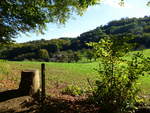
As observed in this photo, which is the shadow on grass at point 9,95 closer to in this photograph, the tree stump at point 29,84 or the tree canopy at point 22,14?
the tree stump at point 29,84

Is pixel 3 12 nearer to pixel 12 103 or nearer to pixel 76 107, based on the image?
pixel 12 103

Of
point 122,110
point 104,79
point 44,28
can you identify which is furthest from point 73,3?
point 122,110

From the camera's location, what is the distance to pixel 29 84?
22.1 ft

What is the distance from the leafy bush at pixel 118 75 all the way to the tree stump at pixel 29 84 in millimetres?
2731

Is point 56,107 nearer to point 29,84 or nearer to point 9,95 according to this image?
point 29,84

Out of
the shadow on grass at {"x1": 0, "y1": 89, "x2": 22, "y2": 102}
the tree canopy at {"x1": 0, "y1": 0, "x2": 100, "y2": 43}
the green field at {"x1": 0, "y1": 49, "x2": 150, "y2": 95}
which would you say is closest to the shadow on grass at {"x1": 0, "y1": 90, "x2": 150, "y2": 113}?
the shadow on grass at {"x1": 0, "y1": 89, "x2": 22, "y2": 102}

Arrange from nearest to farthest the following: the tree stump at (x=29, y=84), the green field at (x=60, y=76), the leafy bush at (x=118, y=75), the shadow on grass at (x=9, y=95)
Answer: the leafy bush at (x=118, y=75)
the shadow on grass at (x=9, y=95)
the tree stump at (x=29, y=84)
the green field at (x=60, y=76)

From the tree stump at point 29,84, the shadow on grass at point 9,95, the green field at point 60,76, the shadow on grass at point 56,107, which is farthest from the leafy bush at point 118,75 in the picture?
the shadow on grass at point 9,95

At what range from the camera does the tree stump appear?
6695mm

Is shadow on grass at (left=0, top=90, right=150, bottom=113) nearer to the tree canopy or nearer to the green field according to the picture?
the green field

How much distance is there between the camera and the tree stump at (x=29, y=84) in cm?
670

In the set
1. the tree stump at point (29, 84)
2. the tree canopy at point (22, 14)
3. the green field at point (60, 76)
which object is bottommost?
the green field at point (60, 76)

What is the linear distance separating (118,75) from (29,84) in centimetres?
349

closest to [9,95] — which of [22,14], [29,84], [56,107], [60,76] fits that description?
[29,84]
